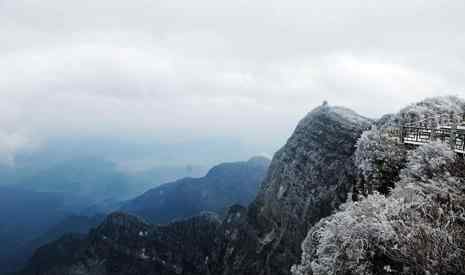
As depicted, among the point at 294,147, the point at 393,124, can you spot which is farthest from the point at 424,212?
the point at 294,147

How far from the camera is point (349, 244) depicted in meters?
20.4

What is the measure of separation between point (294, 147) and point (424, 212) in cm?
9702

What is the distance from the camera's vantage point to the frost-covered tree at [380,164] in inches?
1188

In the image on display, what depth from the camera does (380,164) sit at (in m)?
31.4

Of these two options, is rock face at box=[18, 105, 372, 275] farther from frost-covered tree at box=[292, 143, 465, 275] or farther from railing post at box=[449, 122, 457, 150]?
frost-covered tree at box=[292, 143, 465, 275]

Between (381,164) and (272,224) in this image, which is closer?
(381,164)

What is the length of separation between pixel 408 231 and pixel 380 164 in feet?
45.0

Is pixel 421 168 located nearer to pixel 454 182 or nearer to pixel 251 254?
pixel 454 182

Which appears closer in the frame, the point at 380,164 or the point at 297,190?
the point at 380,164

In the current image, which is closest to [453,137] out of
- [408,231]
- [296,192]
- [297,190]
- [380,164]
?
[380,164]

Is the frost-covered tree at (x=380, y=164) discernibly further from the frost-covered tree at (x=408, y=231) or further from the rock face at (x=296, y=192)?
the rock face at (x=296, y=192)

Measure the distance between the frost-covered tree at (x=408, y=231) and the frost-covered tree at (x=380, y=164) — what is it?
4909 millimetres

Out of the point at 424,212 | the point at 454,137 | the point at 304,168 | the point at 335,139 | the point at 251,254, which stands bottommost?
the point at 251,254

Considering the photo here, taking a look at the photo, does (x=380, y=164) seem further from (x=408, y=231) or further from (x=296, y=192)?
(x=296, y=192)
